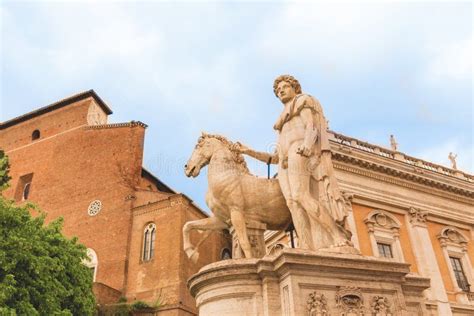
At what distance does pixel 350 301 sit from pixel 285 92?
275 cm

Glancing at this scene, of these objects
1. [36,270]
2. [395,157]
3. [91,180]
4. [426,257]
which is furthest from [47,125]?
[426,257]

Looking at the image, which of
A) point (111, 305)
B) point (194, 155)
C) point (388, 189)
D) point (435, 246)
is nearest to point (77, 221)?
point (111, 305)

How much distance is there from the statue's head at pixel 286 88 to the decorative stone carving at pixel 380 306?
2674mm

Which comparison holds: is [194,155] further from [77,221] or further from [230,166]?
[77,221]

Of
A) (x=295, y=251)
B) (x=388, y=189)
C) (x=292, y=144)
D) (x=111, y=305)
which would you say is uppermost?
(x=388, y=189)

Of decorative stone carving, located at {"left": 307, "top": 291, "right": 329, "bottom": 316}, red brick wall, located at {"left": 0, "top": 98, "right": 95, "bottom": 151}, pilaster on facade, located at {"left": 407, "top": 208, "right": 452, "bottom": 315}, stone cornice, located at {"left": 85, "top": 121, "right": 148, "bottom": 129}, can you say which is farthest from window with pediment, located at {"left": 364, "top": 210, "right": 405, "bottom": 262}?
red brick wall, located at {"left": 0, "top": 98, "right": 95, "bottom": 151}

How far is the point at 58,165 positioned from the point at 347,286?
29671 millimetres

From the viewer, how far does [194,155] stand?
20.6 ft

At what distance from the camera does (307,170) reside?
5.62m

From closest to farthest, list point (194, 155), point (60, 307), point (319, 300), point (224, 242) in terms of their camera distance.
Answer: point (319, 300) < point (194, 155) < point (60, 307) < point (224, 242)

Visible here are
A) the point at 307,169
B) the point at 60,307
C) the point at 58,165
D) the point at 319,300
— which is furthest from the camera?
the point at 58,165

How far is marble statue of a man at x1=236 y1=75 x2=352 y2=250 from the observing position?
5324 mm

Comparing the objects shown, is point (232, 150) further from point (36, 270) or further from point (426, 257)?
point (426, 257)

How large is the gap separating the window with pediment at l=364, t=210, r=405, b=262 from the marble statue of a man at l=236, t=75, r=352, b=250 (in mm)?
15520
